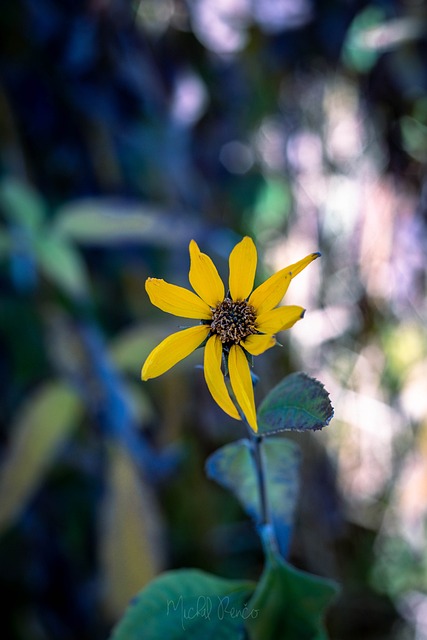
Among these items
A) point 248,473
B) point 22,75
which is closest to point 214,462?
point 248,473

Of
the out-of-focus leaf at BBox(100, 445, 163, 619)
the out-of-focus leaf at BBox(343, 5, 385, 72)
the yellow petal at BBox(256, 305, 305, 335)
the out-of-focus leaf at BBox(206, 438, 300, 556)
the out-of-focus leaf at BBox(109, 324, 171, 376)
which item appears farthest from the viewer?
the out-of-focus leaf at BBox(343, 5, 385, 72)

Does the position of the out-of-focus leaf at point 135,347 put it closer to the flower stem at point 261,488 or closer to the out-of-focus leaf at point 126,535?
the out-of-focus leaf at point 126,535

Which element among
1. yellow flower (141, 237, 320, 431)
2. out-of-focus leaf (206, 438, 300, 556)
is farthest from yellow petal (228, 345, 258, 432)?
out-of-focus leaf (206, 438, 300, 556)

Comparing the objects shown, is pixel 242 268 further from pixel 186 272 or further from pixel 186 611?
pixel 186 272

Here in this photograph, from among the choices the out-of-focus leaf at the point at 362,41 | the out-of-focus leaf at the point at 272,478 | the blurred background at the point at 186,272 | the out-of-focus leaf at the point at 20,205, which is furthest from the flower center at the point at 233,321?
the out-of-focus leaf at the point at 362,41

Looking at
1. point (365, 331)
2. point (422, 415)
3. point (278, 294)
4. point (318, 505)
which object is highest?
point (365, 331)

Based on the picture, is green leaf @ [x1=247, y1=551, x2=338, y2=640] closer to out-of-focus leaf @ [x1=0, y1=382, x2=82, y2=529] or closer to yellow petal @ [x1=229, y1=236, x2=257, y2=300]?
yellow petal @ [x1=229, y1=236, x2=257, y2=300]

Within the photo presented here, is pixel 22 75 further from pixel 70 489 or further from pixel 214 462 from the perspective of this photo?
pixel 214 462

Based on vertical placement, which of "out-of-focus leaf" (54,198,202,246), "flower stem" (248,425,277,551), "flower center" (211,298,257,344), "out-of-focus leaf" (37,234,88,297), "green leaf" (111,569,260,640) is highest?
"out-of-focus leaf" (54,198,202,246)
